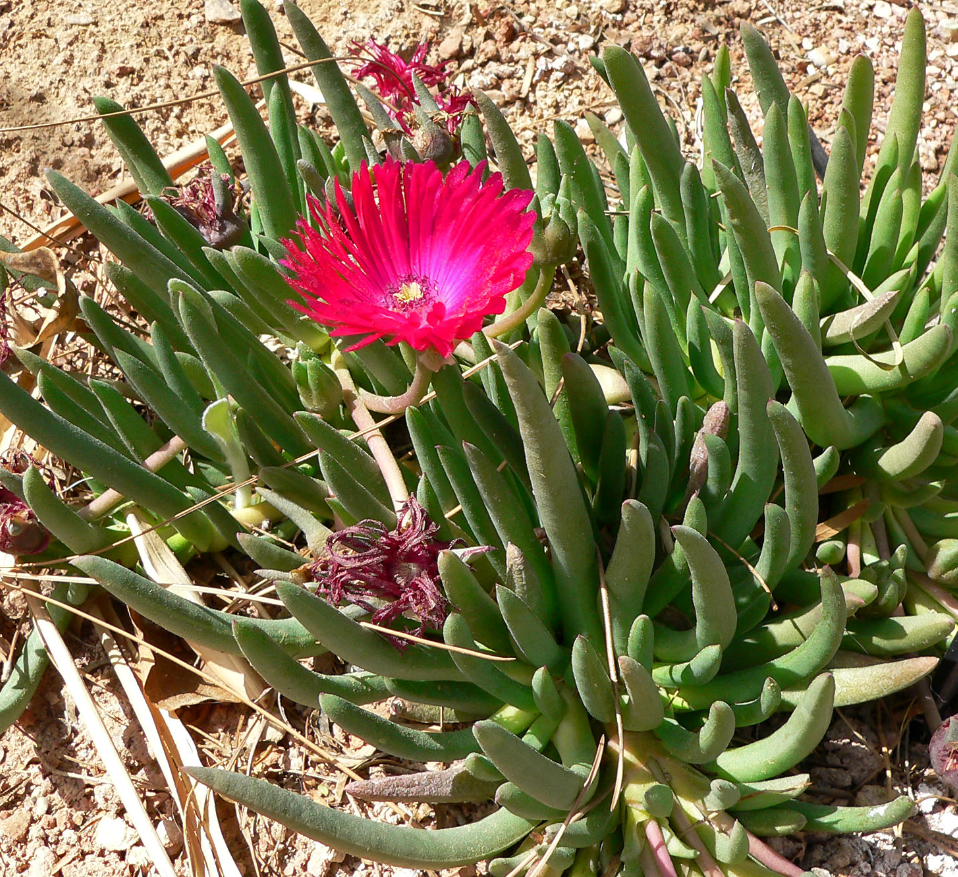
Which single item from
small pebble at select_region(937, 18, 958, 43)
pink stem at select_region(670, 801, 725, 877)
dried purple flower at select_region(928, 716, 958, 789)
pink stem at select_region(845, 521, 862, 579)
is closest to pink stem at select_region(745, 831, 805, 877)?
pink stem at select_region(670, 801, 725, 877)

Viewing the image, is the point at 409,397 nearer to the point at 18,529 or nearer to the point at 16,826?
the point at 18,529

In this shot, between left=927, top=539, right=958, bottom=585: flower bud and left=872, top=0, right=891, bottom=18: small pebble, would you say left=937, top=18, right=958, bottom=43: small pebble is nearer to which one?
left=872, top=0, right=891, bottom=18: small pebble

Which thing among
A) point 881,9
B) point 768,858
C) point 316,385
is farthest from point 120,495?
point 881,9

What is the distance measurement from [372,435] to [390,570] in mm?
338

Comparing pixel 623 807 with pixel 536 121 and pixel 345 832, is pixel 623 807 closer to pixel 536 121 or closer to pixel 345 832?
pixel 345 832

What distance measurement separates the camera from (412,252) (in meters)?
1.26

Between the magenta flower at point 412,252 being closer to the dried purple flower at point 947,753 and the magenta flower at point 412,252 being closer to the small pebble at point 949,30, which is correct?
the dried purple flower at point 947,753

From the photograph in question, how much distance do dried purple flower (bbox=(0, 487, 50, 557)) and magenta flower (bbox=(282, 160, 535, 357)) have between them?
586 mm

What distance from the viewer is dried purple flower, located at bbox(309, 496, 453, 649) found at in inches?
41.9

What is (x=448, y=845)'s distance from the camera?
111 cm

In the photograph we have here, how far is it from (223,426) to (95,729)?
1.79ft

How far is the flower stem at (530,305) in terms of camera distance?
1271 millimetres

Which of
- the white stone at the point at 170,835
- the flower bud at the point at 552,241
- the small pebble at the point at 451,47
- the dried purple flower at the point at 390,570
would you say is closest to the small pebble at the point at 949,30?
the small pebble at the point at 451,47

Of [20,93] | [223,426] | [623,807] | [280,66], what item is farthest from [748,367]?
[20,93]
